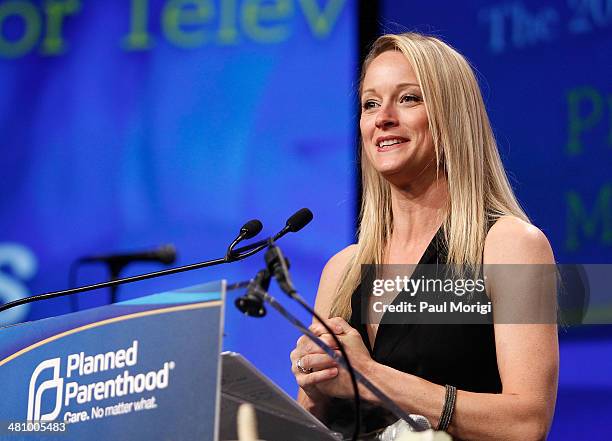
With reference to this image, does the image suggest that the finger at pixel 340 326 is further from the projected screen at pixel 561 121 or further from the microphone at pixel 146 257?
the microphone at pixel 146 257

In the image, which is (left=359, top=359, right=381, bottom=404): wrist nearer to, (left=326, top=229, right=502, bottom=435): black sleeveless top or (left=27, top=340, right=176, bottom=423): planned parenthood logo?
(left=326, top=229, right=502, bottom=435): black sleeveless top

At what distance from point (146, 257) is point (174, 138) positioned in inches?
27.2

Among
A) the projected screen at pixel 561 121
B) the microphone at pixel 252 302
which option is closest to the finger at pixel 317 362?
the microphone at pixel 252 302

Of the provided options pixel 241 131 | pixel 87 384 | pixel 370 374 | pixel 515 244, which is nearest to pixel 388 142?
pixel 515 244

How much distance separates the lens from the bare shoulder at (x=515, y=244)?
239 cm

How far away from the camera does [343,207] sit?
4.16 meters

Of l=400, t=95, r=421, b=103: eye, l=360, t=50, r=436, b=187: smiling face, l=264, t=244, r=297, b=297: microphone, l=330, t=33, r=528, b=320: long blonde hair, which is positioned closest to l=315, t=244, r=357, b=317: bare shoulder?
l=330, t=33, r=528, b=320: long blonde hair

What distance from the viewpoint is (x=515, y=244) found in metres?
2.40

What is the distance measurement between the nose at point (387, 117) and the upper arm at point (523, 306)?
1.28 ft

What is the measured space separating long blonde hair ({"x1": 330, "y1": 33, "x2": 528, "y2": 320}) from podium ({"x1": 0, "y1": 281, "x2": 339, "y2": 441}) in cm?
82

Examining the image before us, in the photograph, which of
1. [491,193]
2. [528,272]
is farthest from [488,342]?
[491,193]

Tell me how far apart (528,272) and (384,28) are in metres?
2.07

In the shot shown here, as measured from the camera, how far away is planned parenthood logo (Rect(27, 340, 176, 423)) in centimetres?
168

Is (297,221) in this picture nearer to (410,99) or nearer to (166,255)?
(410,99)
